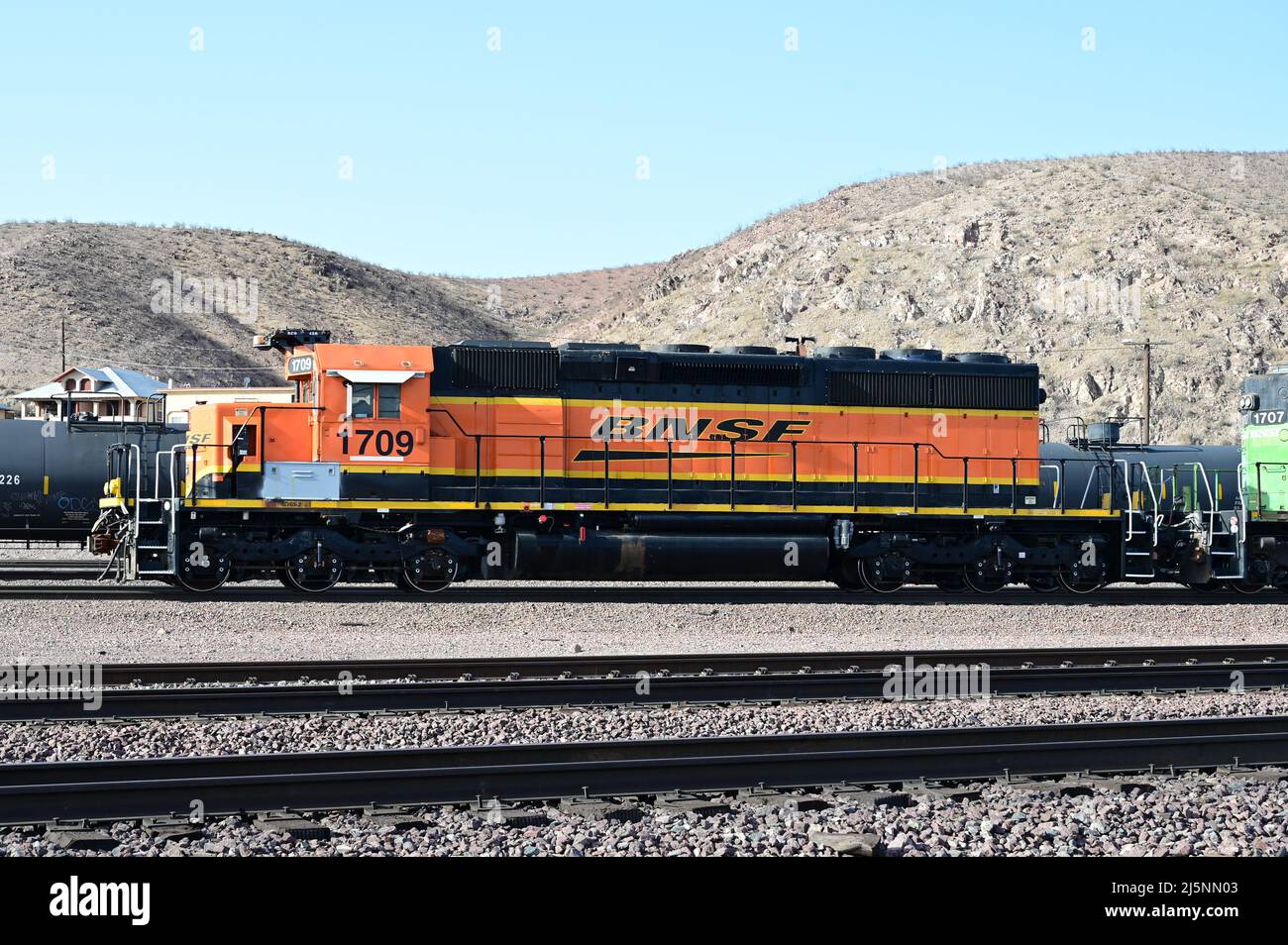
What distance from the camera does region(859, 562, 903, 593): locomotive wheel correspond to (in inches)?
757

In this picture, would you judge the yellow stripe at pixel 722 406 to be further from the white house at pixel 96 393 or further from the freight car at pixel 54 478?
the white house at pixel 96 393

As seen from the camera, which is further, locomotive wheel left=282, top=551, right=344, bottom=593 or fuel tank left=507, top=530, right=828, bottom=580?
fuel tank left=507, top=530, right=828, bottom=580

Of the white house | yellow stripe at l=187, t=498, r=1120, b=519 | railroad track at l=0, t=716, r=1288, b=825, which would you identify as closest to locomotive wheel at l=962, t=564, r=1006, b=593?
yellow stripe at l=187, t=498, r=1120, b=519

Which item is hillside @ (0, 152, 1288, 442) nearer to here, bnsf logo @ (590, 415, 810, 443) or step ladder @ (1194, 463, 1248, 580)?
step ladder @ (1194, 463, 1248, 580)

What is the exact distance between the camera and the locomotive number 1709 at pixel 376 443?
17.8m

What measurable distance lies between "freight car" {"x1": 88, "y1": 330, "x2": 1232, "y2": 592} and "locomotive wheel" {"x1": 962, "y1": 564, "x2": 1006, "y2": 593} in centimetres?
2

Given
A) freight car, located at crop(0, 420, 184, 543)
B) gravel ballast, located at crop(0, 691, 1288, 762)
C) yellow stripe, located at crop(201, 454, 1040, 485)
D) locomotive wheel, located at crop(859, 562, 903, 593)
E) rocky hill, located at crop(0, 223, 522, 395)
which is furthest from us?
rocky hill, located at crop(0, 223, 522, 395)

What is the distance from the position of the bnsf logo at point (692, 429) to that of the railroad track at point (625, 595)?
2.47m

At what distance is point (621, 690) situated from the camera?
1101 centimetres

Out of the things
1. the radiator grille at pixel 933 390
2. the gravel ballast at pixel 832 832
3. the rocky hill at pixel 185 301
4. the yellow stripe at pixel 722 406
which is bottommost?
the gravel ballast at pixel 832 832

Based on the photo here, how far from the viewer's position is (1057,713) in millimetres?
10680

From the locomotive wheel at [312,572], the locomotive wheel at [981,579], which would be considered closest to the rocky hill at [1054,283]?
the locomotive wheel at [981,579]
